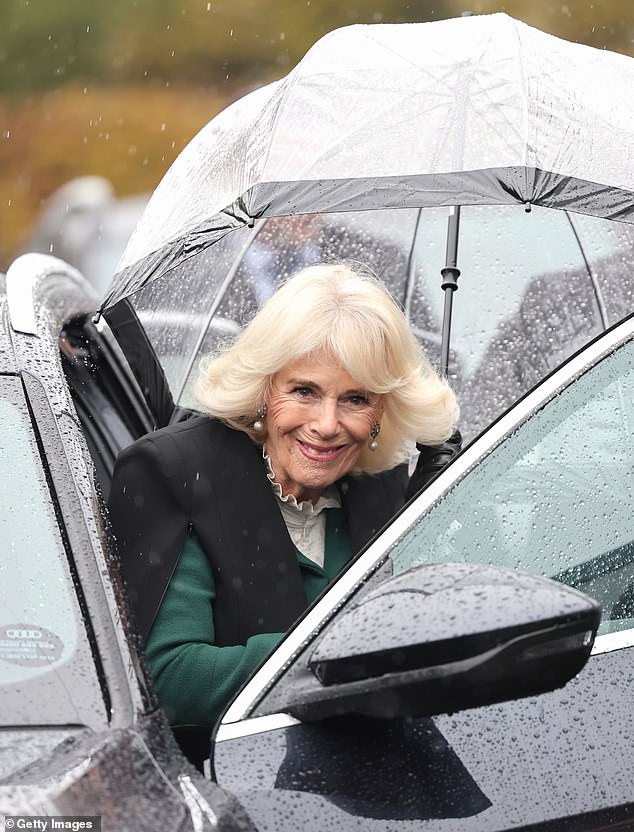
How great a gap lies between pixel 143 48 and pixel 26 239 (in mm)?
2264

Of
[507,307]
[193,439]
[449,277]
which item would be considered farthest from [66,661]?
[507,307]

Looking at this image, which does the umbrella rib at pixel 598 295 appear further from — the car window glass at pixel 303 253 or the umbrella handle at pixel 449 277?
the car window glass at pixel 303 253

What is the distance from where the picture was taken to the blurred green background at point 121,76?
41.8 feet

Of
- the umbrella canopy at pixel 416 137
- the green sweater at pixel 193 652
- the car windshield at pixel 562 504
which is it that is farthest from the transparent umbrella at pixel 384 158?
the car windshield at pixel 562 504

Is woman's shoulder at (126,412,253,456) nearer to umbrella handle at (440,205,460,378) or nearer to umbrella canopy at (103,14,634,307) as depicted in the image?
umbrella canopy at (103,14,634,307)

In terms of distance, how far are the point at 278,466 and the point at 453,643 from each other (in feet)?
4.26

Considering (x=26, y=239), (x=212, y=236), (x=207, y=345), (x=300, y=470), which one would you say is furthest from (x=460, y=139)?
(x=26, y=239)

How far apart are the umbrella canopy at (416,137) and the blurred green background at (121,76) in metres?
9.65

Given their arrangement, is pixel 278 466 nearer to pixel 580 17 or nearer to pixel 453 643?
pixel 453 643

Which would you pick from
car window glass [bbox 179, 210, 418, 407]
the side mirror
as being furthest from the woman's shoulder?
the side mirror

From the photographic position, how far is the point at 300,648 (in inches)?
64.1

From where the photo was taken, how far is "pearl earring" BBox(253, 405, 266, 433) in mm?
2711

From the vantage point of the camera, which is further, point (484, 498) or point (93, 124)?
point (93, 124)

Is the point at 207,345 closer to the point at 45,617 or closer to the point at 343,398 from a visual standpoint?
the point at 343,398
